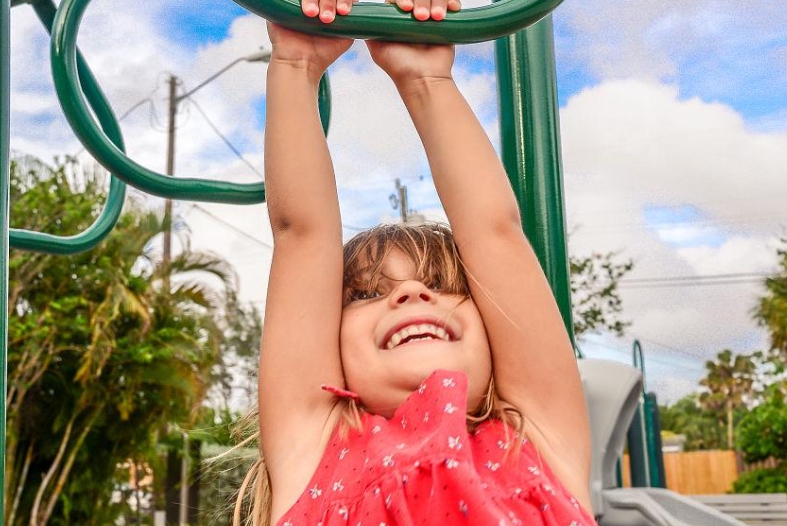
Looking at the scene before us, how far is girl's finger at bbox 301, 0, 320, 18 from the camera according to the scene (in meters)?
0.70

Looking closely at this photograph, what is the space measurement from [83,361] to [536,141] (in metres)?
6.41

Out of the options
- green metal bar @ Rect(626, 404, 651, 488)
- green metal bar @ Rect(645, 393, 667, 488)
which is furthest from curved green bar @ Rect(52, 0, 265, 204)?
green metal bar @ Rect(645, 393, 667, 488)

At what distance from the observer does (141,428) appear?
7238mm

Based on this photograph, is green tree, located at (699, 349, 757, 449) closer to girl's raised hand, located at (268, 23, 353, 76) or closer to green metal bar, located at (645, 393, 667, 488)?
green metal bar, located at (645, 393, 667, 488)

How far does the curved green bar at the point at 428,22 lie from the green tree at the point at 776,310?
13918 mm

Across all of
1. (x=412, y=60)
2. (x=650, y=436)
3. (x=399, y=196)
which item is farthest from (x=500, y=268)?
(x=399, y=196)

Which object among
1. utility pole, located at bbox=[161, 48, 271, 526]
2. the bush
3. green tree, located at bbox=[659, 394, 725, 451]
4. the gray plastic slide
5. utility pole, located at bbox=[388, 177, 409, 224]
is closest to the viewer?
the gray plastic slide

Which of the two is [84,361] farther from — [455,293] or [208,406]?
[455,293]

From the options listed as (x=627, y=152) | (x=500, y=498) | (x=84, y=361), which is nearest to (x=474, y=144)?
(x=500, y=498)

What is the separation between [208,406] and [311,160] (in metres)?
7.33

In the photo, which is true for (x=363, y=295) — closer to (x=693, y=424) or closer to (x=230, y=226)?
(x=230, y=226)

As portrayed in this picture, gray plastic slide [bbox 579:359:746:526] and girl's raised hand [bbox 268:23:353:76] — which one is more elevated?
girl's raised hand [bbox 268:23:353:76]

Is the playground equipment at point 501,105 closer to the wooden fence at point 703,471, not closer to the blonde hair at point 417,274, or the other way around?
the blonde hair at point 417,274

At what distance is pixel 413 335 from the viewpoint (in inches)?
30.9
